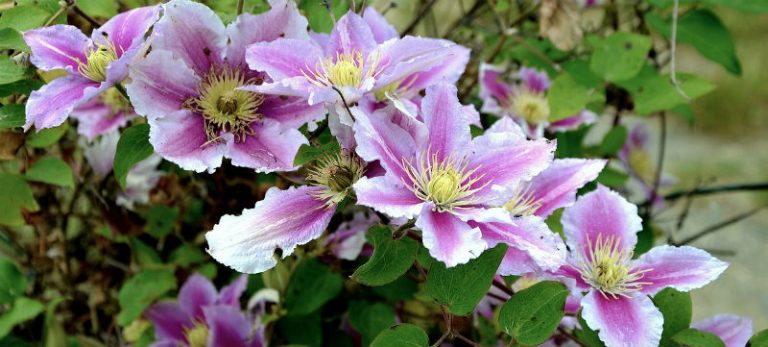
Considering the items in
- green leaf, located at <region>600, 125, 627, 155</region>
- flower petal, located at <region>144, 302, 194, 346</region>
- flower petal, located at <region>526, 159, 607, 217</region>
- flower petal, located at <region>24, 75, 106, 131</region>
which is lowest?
flower petal, located at <region>144, 302, 194, 346</region>

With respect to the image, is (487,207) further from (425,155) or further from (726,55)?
A: (726,55)

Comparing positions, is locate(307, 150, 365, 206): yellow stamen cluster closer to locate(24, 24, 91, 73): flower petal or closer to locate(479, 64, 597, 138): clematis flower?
locate(24, 24, 91, 73): flower petal

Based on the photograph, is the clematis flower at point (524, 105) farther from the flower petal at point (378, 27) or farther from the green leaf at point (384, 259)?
the green leaf at point (384, 259)

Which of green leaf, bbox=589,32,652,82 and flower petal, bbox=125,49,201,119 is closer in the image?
flower petal, bbox=125,49,201,119

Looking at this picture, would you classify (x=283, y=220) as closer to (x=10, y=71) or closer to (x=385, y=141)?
(x=385, y=141)

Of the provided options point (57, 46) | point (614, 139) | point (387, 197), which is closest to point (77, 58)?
point (57, 46)

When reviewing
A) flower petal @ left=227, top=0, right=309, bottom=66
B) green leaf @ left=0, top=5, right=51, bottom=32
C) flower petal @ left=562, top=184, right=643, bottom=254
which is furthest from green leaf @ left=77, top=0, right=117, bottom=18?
flower petal @ left=562, top=184, right=643, bottom=254

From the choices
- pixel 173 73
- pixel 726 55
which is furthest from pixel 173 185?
pixel 726 55

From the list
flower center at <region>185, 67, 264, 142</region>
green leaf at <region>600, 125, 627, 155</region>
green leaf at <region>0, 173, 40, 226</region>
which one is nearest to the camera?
flower center at <region>185, 67, 264, 142</region>
